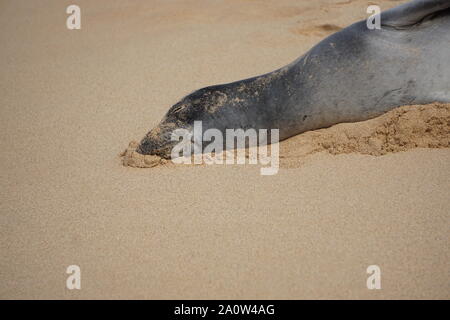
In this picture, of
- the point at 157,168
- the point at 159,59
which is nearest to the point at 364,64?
the point at 157,168

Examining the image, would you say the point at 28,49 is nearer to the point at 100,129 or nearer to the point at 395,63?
the point at 100,129

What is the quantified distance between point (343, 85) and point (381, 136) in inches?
14.6

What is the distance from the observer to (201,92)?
2.79 m

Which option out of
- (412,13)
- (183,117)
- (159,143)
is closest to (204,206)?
(159,143)

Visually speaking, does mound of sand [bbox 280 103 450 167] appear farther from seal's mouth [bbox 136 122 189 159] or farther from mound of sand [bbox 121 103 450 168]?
seal's mouth [bbox 136 122 189 159]

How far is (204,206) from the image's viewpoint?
2160 mm

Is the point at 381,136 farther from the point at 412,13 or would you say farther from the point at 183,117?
the point at 183,117

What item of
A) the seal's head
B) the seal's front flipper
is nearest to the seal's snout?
the seal's head

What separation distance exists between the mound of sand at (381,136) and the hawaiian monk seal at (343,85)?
0.20 feet

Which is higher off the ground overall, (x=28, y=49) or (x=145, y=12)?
(x=145, y=12)

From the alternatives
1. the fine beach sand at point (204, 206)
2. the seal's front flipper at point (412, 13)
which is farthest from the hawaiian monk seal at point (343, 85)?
the fine beach sand at point (204, 206)

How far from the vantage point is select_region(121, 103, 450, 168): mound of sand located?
2391 millimetres
